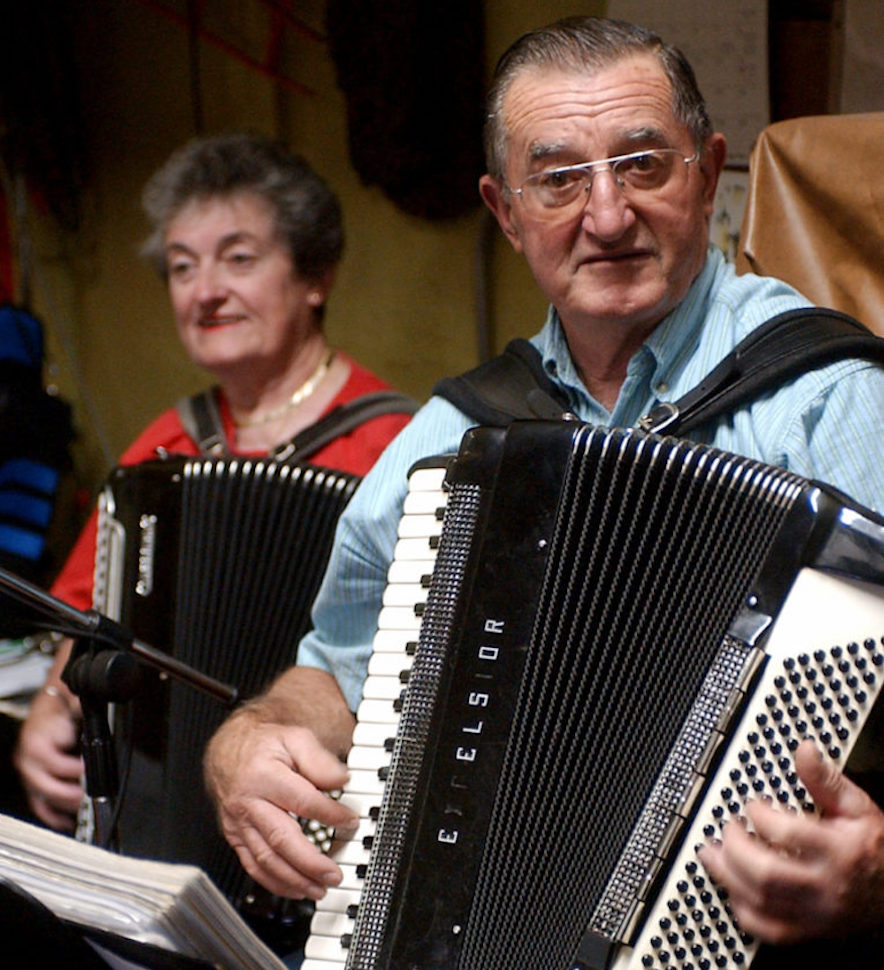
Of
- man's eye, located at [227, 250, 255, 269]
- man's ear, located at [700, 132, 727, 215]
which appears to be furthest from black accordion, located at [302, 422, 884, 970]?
man's eye, located at [227, 250, 255, 269]

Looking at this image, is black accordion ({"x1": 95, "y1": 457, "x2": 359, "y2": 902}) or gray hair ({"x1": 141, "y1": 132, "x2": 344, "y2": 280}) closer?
black accordion ({"x1": 95, "y1": 457, "x2": 359, "y2": 902})

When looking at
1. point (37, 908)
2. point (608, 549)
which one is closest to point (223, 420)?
point (608, 549)

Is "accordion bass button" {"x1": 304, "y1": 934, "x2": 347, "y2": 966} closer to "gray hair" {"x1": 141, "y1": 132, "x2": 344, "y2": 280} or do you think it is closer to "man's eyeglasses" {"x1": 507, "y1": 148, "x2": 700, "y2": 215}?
"man's eyeglasses" {"x1": 507, "y1": 148, "x2": 700, "y2": 215}

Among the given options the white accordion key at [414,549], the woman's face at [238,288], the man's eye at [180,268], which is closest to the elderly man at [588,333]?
the white accordion key at [414,549]

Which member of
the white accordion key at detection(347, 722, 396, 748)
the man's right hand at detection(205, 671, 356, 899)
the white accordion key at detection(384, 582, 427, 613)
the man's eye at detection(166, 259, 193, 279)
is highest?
the man's eye at detection(166, 259, 193, 279)

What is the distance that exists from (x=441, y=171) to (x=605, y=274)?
1.26m

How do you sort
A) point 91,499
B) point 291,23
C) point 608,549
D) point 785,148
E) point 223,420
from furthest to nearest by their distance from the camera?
point 91,499
point 291,23
point 223,420
point 785,148
point 608,549

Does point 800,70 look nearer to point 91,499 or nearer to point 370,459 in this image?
point 370,459

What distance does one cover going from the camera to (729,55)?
2.07 metres

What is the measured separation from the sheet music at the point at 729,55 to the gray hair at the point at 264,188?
0.68 metres

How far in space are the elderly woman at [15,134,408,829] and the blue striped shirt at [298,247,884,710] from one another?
2.19 ft

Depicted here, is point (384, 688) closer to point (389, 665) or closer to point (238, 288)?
point (389, 665)

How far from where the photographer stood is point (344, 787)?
1240 millimetres

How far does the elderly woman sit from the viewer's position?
2.26 metres
